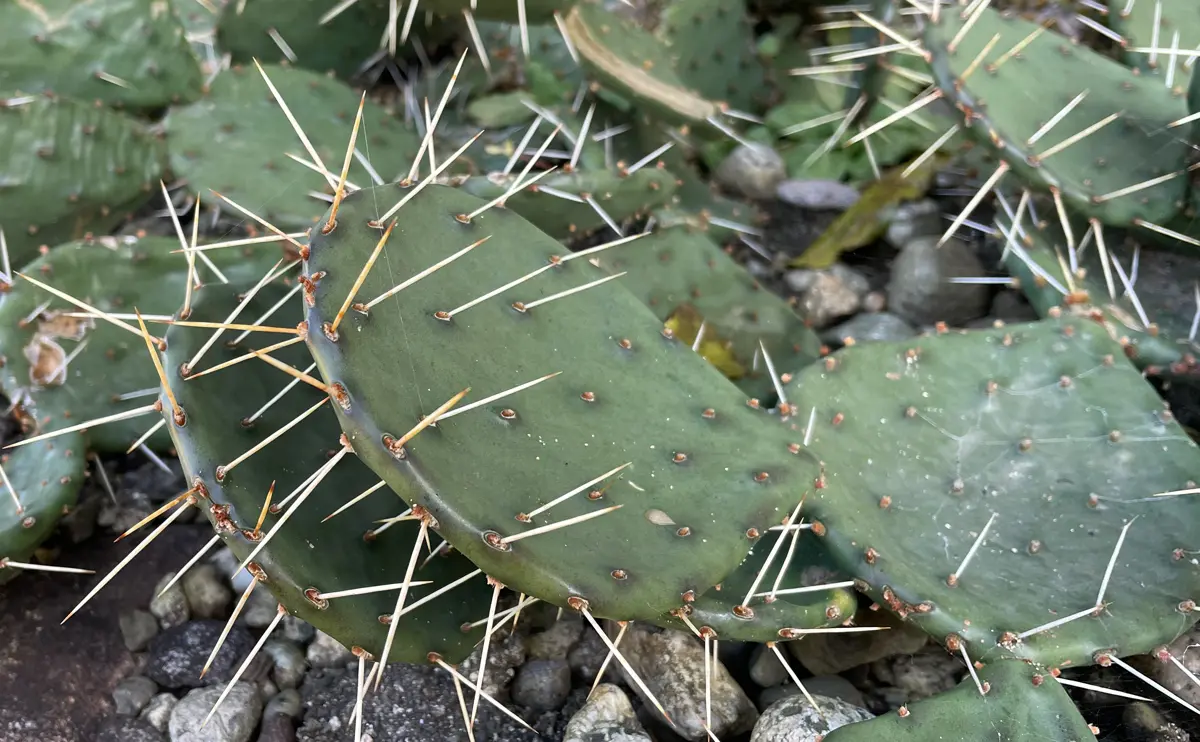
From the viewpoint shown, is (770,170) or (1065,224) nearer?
(1065,224)

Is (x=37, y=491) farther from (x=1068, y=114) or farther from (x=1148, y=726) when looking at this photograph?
(x=1068, y=114)

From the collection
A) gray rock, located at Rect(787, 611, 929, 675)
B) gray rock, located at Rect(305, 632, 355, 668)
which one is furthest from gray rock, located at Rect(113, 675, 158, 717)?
gray rock, located at Rect(787, 611, 929, 675)

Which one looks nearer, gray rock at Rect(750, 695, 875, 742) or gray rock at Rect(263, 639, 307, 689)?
gray rock at Rect(750, 695, 875, 742)

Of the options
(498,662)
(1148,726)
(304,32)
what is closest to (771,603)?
(498,662)

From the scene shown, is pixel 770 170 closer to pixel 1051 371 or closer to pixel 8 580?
pixel 1051 371

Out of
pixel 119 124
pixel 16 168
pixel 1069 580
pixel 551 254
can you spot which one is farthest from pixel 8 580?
pixel 1069 580

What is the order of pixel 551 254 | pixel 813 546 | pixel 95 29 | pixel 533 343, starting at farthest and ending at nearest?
pixel 95 29
pixel 813 546
pixel 551 254
pixel 533 343

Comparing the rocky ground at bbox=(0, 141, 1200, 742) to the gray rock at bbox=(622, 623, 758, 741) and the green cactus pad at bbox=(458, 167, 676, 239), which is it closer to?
the gray rock at bbox=(622, 623, 758, 741)
